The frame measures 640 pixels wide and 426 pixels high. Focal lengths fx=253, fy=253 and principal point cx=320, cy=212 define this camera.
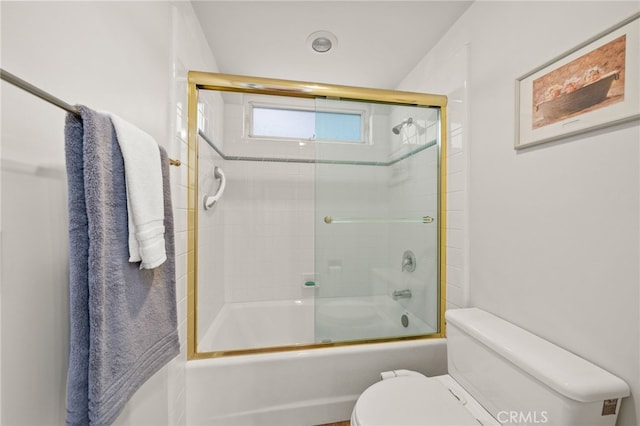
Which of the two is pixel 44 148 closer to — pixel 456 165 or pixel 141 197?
pixel 141 197

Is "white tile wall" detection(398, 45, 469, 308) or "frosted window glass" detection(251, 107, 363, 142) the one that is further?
"frosted window glass" detection(251, 107, 363, 142)

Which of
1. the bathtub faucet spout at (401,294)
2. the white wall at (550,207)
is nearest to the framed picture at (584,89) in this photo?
the white wall at (550,207)

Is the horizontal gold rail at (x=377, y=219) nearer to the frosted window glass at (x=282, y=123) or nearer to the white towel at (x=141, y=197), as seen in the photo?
the white towel at (x=141, y=197)

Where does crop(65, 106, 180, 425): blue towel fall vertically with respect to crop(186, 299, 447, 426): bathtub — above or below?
above

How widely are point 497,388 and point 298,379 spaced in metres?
0.89

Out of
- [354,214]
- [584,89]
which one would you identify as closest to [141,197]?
[354,214]

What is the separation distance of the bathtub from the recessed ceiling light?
1.54m

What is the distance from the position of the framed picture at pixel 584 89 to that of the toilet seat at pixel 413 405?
1068 mm

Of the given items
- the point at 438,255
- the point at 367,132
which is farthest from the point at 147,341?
the point at 438,255

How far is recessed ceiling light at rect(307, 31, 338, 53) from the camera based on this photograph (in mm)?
1479

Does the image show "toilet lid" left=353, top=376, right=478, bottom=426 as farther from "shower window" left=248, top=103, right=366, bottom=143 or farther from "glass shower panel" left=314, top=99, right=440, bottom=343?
"shower window" left=248, top=103, right=366, bottom=143

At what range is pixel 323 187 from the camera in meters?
1.40

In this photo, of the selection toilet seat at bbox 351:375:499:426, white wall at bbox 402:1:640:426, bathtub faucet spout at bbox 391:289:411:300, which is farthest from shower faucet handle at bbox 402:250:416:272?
toilet seat at bbox 351:375:499:426

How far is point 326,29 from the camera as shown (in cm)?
144
